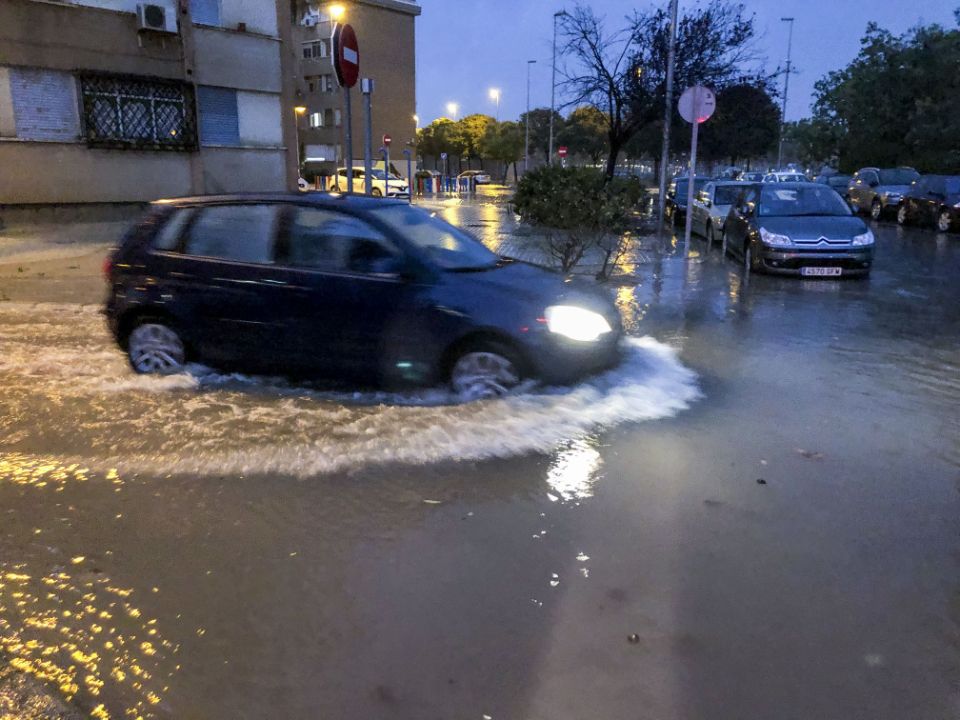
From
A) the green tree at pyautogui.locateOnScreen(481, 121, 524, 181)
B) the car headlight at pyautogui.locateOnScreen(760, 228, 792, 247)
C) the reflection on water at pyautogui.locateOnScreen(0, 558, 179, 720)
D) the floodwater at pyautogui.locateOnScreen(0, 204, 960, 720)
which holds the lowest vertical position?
the reflection on water at pyautogui.locateOnScreen(0, 558, 179, 720)

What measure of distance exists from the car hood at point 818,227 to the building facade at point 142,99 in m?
13.7

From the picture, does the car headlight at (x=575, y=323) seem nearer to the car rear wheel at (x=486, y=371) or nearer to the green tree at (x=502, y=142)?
the car rear wheel at (x=486, y=371)

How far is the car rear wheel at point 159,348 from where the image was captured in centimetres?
660

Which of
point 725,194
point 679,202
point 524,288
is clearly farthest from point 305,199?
point 679,202

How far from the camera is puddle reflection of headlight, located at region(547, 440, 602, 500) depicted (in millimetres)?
4449

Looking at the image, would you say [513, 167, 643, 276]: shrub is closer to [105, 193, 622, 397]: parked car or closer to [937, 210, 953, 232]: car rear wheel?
[105, 193, 622, 397]: parked car

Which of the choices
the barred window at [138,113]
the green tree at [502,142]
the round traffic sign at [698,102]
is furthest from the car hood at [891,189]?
the green tree at [502,142]

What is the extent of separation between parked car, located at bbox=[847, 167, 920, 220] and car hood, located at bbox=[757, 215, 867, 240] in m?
14.3

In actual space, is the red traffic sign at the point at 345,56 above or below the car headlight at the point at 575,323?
above

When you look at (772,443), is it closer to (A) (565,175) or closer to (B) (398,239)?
(B) (398,239)

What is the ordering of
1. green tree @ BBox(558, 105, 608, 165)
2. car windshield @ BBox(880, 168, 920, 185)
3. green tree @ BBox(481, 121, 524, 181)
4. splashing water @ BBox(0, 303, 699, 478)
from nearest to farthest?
splashing water @ BBox(0, 303, 699, 478) < car windshield @ BBox(880, 168, 920, 185) < green tree @ BBox(558, 105, 608, 165) < green tree @ BBox(481, 121, 524, 181)

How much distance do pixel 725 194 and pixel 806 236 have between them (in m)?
7.01

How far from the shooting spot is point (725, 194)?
18969 millimetres

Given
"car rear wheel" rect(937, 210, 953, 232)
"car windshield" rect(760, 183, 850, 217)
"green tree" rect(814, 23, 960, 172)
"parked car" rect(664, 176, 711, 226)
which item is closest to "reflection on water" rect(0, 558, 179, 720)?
"car windshield" rect(760, 183, 850, 217)
